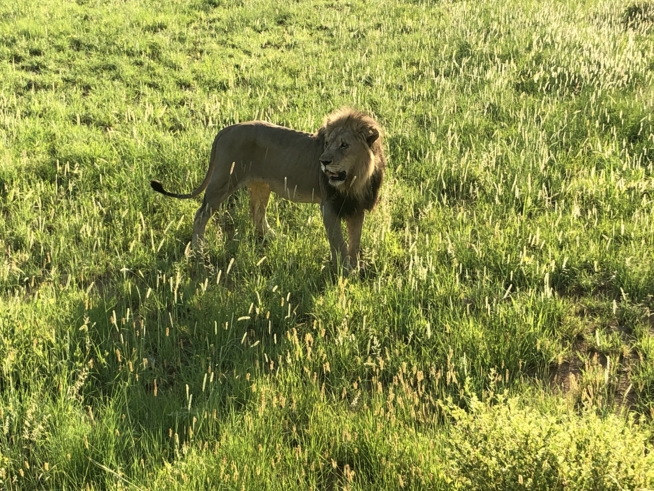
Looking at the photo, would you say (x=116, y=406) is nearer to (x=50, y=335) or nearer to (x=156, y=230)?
(x=50, y=335)

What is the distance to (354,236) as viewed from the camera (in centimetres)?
483

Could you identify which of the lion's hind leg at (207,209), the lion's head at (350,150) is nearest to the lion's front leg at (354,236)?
the lion's head at (350,150)

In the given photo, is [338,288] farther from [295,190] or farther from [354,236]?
[295,190]

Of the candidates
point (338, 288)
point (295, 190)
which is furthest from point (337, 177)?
point (338, 288)

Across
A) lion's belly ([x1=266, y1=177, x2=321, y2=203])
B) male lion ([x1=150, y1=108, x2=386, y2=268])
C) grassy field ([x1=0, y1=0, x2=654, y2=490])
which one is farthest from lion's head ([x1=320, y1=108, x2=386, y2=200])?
grassy field ([x1=0, y1=0, x2=654, y2=490])

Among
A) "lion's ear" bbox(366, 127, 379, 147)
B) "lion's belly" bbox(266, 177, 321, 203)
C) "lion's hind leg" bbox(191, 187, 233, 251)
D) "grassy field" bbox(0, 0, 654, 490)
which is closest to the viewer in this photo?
"grassy field" bbox(0, 0, 654, 490)

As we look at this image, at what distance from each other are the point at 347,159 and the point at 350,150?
3.4 inches

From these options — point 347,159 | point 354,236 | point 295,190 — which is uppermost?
point 347,159

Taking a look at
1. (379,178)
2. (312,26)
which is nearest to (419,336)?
(379,178)

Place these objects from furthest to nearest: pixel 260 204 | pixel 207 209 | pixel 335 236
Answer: pixel 260 204 → pixel 207 209 → pixel 335 236

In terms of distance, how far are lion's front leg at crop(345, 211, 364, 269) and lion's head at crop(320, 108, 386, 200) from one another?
264 millimetres

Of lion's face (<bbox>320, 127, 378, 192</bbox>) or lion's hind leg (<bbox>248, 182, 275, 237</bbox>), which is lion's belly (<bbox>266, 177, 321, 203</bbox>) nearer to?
lion's hind leg (<bbox>248, 182, 275, 237</bbox>)

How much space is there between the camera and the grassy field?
2.54 meters

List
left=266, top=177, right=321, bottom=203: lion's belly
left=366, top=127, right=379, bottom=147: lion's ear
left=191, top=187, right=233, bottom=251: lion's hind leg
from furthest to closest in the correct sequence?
1. left=191, top=187, right=233, bottom=251: lion's hind leg
2. left=266, top=177, right=321, bottom=203: lion's belly
3. left=366, top=127, right=379, bottom=147: lion's ear
